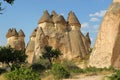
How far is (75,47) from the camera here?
45.3 m

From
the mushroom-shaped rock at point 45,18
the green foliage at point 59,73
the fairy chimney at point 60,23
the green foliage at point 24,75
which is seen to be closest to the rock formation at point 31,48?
the mushroom-shaped rock at point 45,18

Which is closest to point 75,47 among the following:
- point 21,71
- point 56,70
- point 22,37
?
point 22,37

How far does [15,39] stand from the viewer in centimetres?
5284

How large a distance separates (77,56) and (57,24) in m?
6.52

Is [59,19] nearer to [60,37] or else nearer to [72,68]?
[60,37]

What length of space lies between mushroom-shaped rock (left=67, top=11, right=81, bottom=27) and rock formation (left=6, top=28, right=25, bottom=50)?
8145 millimetres

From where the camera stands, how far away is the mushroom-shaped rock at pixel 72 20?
161ft

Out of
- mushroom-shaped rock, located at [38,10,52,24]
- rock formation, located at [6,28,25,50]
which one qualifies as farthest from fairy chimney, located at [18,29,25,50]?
mushroom-shaped rock, located at [38,10,52,24]

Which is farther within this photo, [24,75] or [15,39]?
[15,39]

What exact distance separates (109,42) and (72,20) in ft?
87.1

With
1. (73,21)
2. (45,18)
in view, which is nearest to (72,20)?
(73,21)

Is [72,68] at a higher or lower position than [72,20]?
lower

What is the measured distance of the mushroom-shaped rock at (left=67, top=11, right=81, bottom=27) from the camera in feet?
161

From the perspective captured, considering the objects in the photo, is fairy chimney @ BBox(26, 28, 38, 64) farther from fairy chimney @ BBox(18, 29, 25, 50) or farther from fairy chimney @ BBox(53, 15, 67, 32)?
fairy chimney @ BBox(53, 15, 67, 32)
